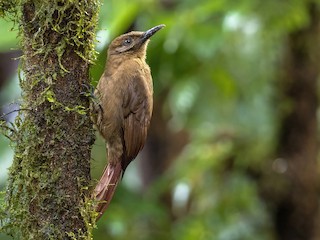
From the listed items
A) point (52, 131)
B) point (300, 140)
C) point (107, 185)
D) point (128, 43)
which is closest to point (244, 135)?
point (300, 140)

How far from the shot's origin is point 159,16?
4836 mm

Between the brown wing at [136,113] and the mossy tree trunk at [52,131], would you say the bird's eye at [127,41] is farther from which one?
the mossy tree trunk at [52,131]

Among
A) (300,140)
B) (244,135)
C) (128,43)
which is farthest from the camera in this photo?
(244,135)

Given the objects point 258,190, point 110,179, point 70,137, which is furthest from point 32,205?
point 258,190

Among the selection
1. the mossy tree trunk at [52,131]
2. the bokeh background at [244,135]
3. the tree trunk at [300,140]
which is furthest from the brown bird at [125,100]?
the tree trunk at [300,140]

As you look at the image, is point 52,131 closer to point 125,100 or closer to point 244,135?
point 125,100

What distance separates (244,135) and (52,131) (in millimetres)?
3885

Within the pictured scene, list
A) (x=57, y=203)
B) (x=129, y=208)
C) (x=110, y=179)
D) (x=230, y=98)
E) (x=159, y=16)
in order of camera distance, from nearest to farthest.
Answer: (x=57, y=203) → (x=110, y=179) → (x=159, y=16) → (x=129, y=208) → (x=230, y=98)

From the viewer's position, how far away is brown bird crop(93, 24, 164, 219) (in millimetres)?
3627

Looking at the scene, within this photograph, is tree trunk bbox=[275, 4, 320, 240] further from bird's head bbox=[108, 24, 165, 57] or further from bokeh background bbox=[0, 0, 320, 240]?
bird's head bbox=[108, 24, 165, 57]

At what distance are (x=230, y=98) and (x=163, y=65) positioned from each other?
79 centimetres

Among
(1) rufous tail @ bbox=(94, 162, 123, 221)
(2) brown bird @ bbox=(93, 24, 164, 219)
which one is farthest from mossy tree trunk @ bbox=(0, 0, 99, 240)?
(2) brown bird @ bbox=(93, 24, 164, 219)

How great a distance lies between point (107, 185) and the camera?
319 centimetres

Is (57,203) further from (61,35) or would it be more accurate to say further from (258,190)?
(258,190)
